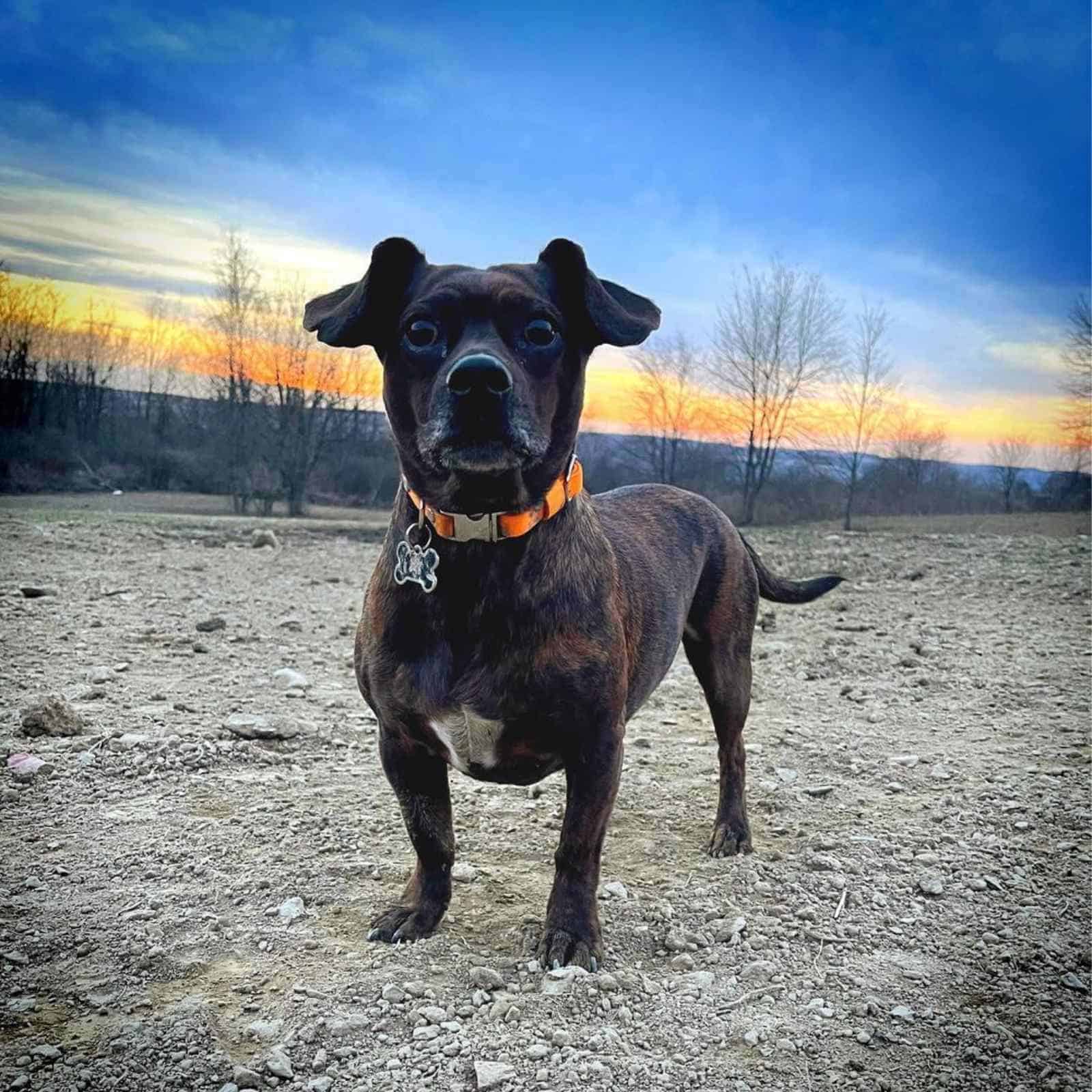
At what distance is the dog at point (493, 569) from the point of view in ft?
9.48

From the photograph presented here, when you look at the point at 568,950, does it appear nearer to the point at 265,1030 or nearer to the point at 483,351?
the point at 265,1030

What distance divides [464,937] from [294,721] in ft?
8.05

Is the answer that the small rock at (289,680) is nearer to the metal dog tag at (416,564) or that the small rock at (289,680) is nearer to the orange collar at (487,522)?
the metal dog tag at (416,564)

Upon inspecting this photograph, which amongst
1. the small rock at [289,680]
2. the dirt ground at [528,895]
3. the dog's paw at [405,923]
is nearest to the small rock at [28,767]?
the dirt ground at [528,895]

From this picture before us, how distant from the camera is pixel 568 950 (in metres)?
3.08

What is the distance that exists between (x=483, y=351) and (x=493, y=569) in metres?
0.67

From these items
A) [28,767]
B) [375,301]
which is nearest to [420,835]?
[375,301]

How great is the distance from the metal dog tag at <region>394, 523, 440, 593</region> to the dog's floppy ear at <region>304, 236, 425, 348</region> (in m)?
0.68

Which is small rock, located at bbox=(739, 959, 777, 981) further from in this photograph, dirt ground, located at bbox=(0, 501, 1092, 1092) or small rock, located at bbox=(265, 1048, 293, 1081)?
small rock, located at bbox=(265, 1048, 293, 1081)

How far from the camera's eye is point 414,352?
9.70 ft

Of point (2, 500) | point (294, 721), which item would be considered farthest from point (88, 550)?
point (294, 721)

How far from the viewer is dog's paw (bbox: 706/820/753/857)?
13.3 ft

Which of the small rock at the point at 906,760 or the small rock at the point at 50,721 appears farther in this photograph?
the small rock at the point at 906,760

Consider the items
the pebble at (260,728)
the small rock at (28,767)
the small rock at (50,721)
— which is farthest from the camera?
the pebble at (260,728)
